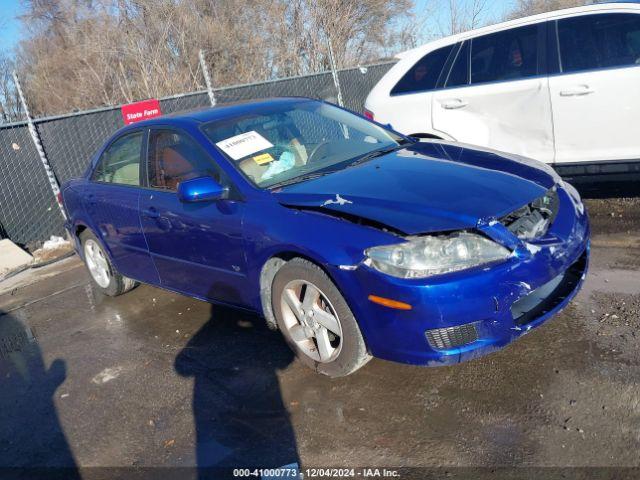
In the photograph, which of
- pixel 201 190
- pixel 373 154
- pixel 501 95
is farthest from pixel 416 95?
pixel 201 190

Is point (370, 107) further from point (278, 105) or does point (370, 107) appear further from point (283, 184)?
point (283, 184)

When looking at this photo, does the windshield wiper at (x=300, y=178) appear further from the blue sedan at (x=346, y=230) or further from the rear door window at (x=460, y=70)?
the rear door window at (x=460, y=70)

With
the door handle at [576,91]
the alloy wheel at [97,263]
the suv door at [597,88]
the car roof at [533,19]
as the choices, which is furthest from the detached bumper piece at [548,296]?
the alloy wheel at [97,263]

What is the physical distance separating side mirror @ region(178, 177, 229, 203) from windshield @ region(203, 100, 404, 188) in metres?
0.22

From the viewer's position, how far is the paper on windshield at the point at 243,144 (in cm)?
368

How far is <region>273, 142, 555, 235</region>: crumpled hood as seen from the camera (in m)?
2.82

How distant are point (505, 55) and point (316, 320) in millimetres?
3814

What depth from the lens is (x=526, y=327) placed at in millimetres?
2836

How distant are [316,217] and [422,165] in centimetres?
90

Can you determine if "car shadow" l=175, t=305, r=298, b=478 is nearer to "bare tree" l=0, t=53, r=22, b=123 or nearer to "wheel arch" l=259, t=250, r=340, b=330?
"wheel arch" l=259, t=250, r=340, b=330

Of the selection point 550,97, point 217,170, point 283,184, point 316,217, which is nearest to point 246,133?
point 217,170

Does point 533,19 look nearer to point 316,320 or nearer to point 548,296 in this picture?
point 548,296

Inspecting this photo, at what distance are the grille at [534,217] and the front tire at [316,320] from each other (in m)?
0.97

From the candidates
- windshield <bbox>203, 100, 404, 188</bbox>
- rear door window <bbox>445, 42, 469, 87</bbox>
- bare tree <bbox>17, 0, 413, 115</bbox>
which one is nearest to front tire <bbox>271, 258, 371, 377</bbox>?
windshield <bbox>203, 100, 404, 188</bbox>
